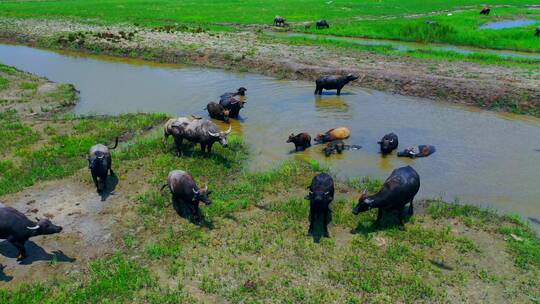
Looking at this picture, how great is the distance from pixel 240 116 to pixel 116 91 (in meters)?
8.35

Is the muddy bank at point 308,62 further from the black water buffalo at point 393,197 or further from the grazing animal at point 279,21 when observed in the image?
the black water buffalo at point 393,197

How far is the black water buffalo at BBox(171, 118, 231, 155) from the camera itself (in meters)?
Answer: 15.4

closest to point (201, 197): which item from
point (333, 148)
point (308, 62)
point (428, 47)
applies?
point (333, 148)

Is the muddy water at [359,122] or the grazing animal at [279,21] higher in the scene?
the grazing animal at [279,21]

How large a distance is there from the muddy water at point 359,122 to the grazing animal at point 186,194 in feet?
12.2

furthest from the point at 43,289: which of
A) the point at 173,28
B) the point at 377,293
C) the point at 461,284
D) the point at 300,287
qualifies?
the point at 173,28

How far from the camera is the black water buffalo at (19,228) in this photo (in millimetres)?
10055

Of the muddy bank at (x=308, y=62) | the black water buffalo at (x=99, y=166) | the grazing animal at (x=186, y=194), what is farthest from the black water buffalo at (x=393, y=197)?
the muddy bank at (x=308, y=62)

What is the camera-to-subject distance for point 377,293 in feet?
30.9

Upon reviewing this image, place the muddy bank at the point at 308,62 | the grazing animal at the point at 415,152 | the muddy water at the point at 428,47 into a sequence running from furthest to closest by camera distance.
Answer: the muddy water at the point at 428,47
the muddy bank at the point at 308,62
the grazing animal at the point at 415,152

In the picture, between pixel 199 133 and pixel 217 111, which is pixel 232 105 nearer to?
pixel 217 111

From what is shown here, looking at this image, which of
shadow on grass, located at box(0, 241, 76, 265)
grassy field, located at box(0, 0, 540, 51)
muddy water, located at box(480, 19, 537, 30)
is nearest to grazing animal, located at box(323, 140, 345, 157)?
shadow on grass, located at box(0, 241, 76, 265)

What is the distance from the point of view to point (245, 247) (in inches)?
428

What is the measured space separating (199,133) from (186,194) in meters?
3.85
